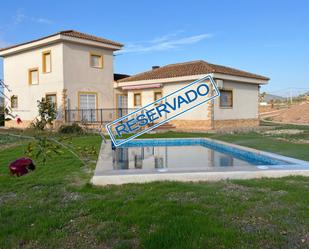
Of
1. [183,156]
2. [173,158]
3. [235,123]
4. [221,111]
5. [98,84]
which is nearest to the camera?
[173,158]

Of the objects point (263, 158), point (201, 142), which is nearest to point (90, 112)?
point (201, 142)

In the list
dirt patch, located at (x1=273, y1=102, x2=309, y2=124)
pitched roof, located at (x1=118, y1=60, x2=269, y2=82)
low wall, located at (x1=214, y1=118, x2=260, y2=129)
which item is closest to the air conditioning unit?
pitched roof, located at (x1=118, y1=60, x2=269, y2=82)

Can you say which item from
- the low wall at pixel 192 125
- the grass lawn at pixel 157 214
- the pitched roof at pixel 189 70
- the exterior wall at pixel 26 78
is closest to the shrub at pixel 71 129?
the exterior wall at pixel 26 78

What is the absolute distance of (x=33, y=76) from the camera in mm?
27750

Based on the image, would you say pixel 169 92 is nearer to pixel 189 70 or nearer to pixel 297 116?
pixel 189 70

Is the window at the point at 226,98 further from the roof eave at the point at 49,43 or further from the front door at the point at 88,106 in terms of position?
the front door at the point at 88,106

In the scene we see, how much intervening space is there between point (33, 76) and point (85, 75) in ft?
16.7

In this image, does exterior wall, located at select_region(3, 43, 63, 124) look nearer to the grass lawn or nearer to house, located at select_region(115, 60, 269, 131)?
house, located at select_region(115, 60, 269, 131)

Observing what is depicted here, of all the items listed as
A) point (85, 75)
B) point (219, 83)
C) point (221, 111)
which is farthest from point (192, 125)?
point (85, 75)

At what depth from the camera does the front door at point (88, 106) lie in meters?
25.5

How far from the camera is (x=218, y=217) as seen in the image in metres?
4.82

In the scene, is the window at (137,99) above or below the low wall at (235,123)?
above

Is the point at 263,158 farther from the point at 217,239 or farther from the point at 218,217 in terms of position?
the point at 217,239

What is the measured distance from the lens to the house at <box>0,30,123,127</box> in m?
24.8
